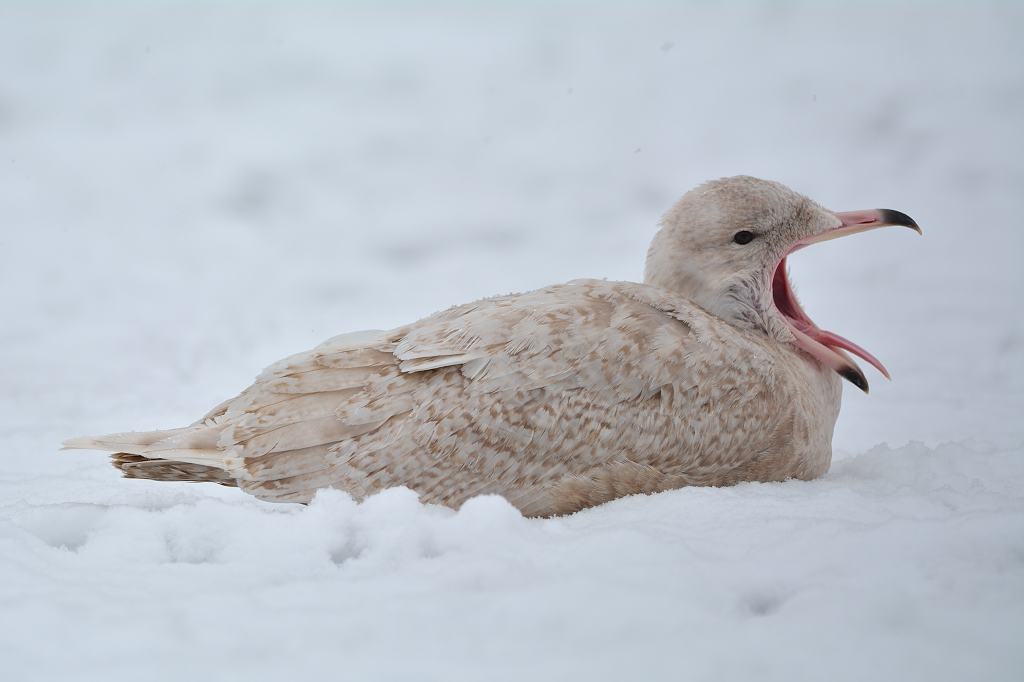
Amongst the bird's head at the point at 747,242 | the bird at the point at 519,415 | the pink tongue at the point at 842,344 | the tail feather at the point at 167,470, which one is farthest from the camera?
the pink tongue at the point at 842,344

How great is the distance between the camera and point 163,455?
2197 mm

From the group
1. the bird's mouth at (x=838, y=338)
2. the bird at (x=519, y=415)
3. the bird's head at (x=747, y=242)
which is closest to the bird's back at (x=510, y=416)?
the bird at (x=519, y=415)

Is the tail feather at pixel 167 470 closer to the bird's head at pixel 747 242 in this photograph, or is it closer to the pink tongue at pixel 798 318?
the bird's head at pixel 747 242

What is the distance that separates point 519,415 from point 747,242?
1.16 m

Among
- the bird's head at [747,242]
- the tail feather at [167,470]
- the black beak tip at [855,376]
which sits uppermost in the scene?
the bird's head at [747,242]

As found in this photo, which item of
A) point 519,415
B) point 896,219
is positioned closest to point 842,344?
point 896,219

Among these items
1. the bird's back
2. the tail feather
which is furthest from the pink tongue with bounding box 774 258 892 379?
the tail feather

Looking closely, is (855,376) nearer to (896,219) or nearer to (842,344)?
(842,344)

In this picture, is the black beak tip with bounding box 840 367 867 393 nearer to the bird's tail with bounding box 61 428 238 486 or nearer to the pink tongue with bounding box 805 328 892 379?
the pink tongue with bounding box 805 328 892 379

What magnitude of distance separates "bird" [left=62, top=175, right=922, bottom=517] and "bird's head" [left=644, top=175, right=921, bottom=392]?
0.98ft

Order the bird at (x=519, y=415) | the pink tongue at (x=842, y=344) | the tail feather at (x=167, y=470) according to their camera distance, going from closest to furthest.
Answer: the bird at (x=519, y=415) → the tail feather at (x=167, y=470) → the pink tongue at (x=842, y=344)

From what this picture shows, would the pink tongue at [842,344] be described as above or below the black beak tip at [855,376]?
above

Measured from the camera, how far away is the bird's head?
2668mm

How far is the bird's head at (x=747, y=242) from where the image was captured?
2.67 meters
